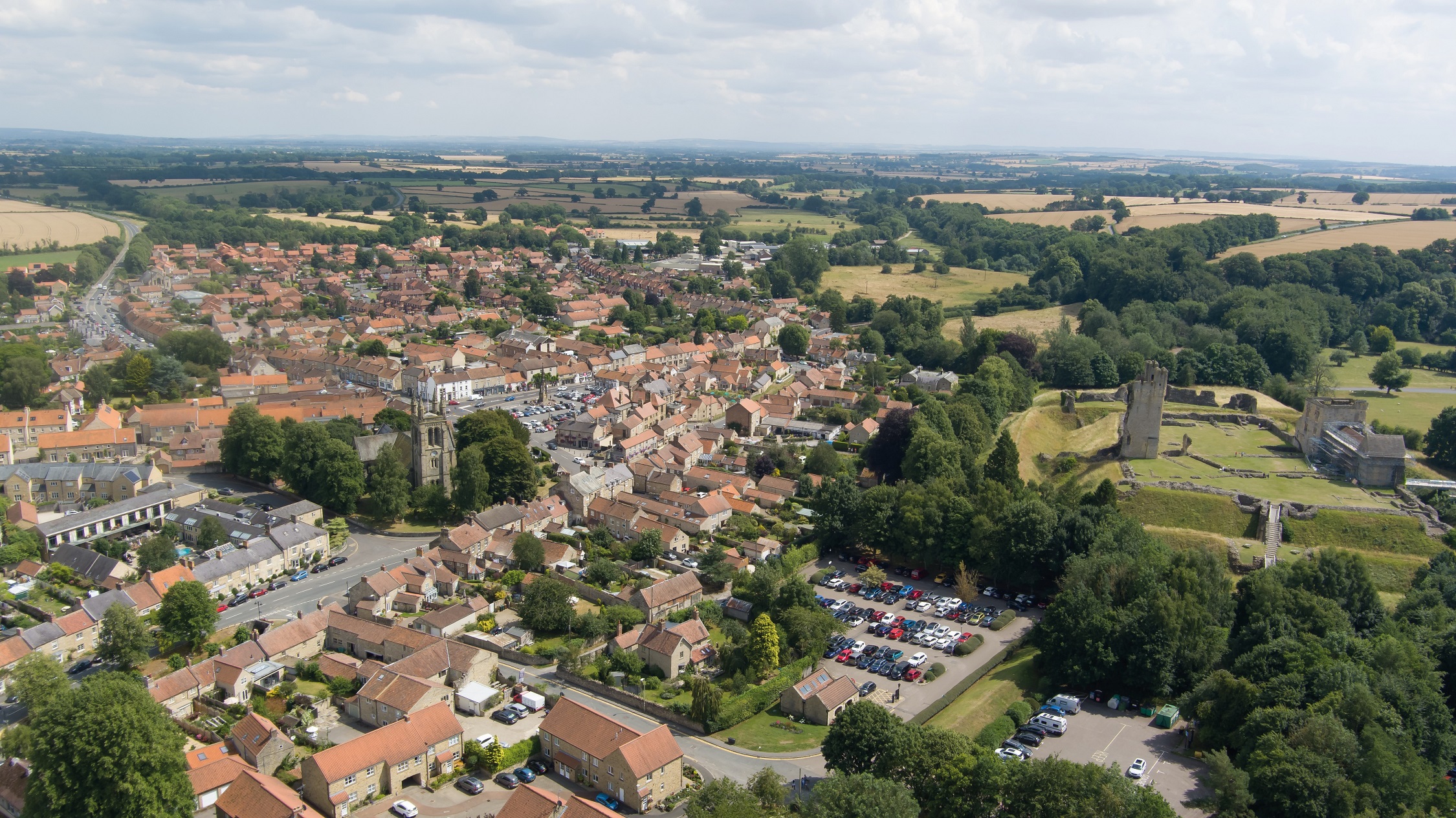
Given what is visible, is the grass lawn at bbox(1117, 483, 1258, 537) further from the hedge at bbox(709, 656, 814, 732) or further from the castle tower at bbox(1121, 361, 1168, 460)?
the hedge at bbox(709, 656, 814, 732)

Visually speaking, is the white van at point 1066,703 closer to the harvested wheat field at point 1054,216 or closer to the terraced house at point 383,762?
the terraced house at point 383,762

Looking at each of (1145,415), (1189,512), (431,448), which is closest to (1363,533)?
(1189,512)

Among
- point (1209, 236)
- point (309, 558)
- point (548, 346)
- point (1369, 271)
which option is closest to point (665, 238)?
point (548, 346)

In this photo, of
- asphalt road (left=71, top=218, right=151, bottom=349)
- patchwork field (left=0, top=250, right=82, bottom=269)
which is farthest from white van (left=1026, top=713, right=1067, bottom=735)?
patchwork field (left=0, top=250, right=82, bottom=269)

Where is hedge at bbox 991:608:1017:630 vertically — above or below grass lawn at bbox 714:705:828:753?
above

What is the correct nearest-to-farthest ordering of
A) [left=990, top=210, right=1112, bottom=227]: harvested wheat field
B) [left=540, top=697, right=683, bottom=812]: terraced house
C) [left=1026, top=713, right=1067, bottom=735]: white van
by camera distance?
[left=540, top=697, right=683, bottom=812]: terraced house, [left=1026, top=713, right=1067, bottom=735]: white van, [left=990, top=210, right=1112, bottom=227]: harvested wheat field
